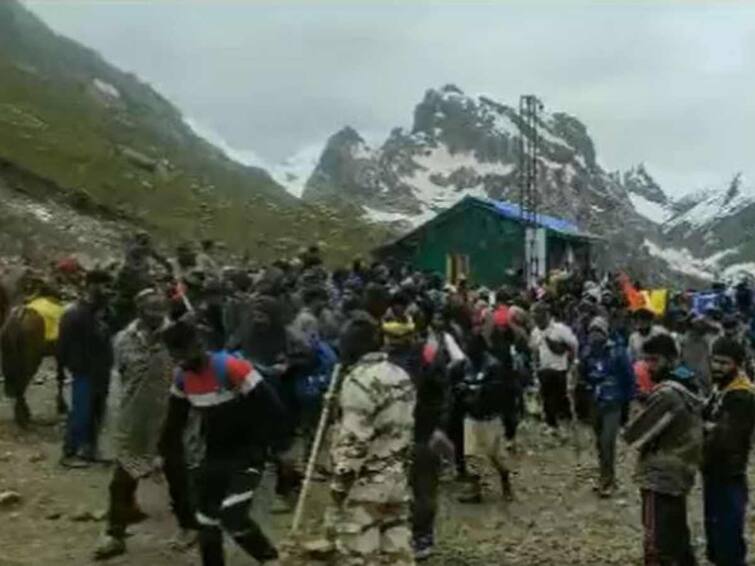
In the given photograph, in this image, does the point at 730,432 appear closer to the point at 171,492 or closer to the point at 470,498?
the point at 171,492

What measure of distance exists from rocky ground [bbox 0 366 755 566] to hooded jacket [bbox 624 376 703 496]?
225 centimetres

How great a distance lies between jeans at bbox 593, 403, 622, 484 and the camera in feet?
42.9

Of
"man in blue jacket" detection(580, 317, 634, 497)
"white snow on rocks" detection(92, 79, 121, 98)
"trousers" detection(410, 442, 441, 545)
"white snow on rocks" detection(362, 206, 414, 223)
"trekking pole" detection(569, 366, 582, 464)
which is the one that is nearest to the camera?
"trousers" detection(410, 442, 441, 545)

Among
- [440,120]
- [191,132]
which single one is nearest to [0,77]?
[191,132]

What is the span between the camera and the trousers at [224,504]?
27.5 feet

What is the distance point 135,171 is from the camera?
5641cm

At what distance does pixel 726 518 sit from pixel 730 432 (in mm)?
617

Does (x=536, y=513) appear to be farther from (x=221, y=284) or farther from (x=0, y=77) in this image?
(x=0, y=77)

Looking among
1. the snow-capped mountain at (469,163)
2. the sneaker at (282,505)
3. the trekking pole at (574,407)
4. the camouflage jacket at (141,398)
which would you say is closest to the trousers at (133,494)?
the camouflage jacket at (141,398)

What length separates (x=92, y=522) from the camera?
11.2 m

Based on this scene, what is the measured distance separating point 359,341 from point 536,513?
5.26 m

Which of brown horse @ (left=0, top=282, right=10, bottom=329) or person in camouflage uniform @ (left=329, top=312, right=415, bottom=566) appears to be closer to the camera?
person in camouflage uniform @ (left=329, top=312, right=415, bottom=566)

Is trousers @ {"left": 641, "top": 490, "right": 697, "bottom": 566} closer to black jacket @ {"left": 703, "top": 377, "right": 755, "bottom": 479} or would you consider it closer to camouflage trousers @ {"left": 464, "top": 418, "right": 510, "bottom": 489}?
black jacket @ {"left": 703, "top": 377, "right": 755, "bottom": 479}

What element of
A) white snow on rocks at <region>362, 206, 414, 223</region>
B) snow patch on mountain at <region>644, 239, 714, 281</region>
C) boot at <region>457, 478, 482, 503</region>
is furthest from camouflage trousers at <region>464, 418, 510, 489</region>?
snow patch on mountain at <region>644, 239, 714, 281</region>
